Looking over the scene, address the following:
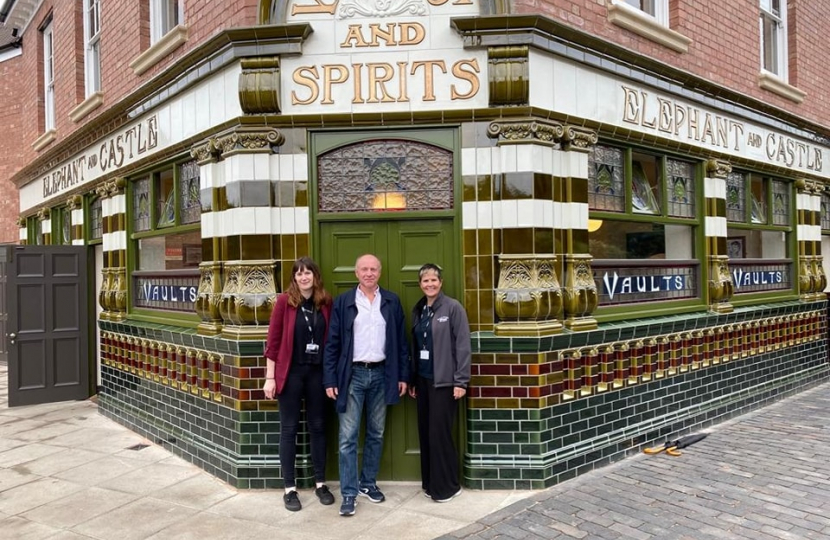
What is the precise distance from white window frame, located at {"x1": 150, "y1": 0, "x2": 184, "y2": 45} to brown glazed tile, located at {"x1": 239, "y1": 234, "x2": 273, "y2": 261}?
10.4 feet

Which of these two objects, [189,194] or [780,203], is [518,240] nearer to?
[189,194]

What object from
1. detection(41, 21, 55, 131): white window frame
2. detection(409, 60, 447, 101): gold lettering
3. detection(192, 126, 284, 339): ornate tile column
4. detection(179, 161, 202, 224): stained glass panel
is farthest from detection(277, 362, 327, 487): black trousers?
detection(41, 21, 55, 131): white window frame

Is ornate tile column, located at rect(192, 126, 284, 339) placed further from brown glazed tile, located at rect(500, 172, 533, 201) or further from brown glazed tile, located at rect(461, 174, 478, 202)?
brown glazed tile, located at rect(500, 172, 533, 201)

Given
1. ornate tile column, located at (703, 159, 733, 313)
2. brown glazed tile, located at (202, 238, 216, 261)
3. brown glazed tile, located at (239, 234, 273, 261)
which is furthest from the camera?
ornate tile column, located at (703, 159, 733, 313)

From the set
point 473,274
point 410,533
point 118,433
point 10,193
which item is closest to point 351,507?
point 410,533

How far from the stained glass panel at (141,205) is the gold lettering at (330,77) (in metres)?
3.03

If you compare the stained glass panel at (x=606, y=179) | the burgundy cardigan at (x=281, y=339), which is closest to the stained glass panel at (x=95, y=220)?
A: the burgundy cardigan at (x=281, y=339)

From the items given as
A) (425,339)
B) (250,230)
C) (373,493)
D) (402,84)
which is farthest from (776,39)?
(373,493)

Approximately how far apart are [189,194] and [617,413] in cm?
477

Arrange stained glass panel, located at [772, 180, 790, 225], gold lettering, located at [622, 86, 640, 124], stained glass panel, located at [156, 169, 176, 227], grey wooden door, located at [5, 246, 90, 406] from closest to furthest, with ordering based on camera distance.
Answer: gold lettering, located at [622, 86, 640, 124]
stained glass panel, located at [156, 169, 176, 227]
grey wooden door, located at [5, 246, 90, 406]
stained glass panel, located at [772, 180, 790, 225]

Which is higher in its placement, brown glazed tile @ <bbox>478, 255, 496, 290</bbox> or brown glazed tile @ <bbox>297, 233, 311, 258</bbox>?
brown glazed tile @ <bbox>297, 233, 311, 258</bbox>

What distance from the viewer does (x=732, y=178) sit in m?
7.88

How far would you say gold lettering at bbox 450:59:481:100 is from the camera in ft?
16.9

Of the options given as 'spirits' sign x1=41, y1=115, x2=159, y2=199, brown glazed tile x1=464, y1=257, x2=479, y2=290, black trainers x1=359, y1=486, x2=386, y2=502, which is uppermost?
'spirits' sign x1=41, y1=115, x2=159, y2=199
